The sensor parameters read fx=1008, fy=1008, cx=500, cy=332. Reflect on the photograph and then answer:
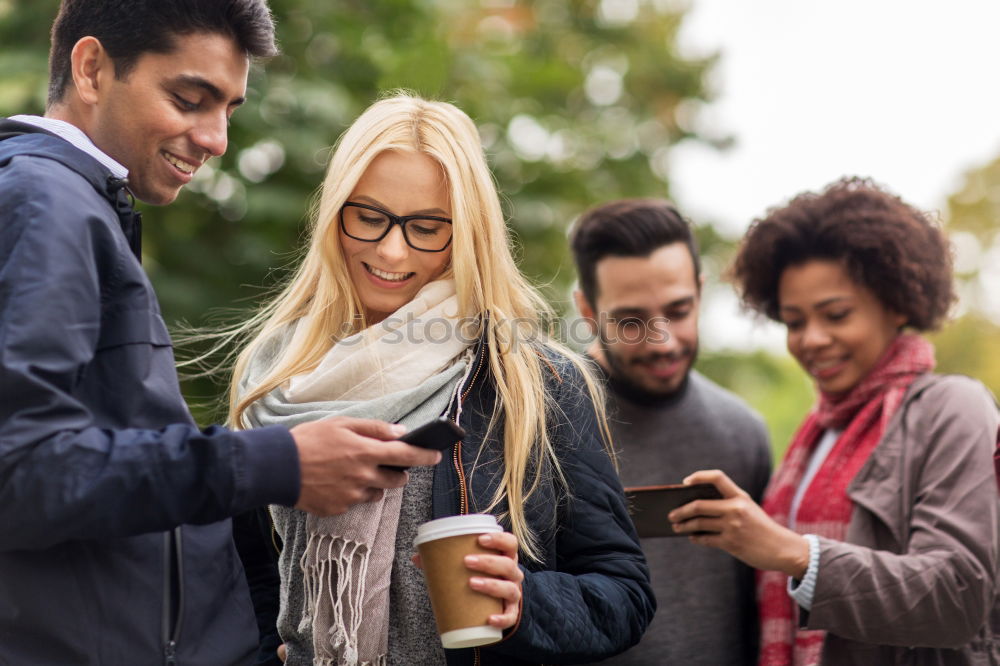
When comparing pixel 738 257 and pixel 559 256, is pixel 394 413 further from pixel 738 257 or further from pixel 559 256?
pixel 559 256

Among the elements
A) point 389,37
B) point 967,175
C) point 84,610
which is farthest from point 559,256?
point 967,175

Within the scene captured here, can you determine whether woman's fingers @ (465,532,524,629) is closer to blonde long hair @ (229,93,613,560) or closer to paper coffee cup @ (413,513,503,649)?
paper coffee cup @ (413,513,503,649)

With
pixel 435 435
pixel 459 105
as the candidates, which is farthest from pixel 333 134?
pixel 435 435

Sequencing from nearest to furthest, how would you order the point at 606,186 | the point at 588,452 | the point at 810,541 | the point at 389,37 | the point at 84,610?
the point at 84,610 < the point at 588,452 < the point at 810,541 < the point at 389,37 < the point at 606,186

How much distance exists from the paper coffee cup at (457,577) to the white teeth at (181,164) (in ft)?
3.35

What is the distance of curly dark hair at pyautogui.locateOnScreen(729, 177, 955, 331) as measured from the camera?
3.44 metres

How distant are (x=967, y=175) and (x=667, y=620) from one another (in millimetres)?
21541

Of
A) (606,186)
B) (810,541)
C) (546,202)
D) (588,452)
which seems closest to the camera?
(588,452)

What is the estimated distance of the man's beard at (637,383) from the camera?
3.63m

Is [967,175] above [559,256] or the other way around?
above

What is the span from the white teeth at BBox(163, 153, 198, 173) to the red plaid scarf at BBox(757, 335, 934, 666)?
7.07ft

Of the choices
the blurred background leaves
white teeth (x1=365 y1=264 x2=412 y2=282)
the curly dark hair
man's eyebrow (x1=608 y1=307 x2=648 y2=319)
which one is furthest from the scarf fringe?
the curly dark hair

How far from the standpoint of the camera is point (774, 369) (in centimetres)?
772

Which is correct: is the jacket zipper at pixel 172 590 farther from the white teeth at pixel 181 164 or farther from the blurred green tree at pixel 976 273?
the blurred green tree at pixel 976 273
